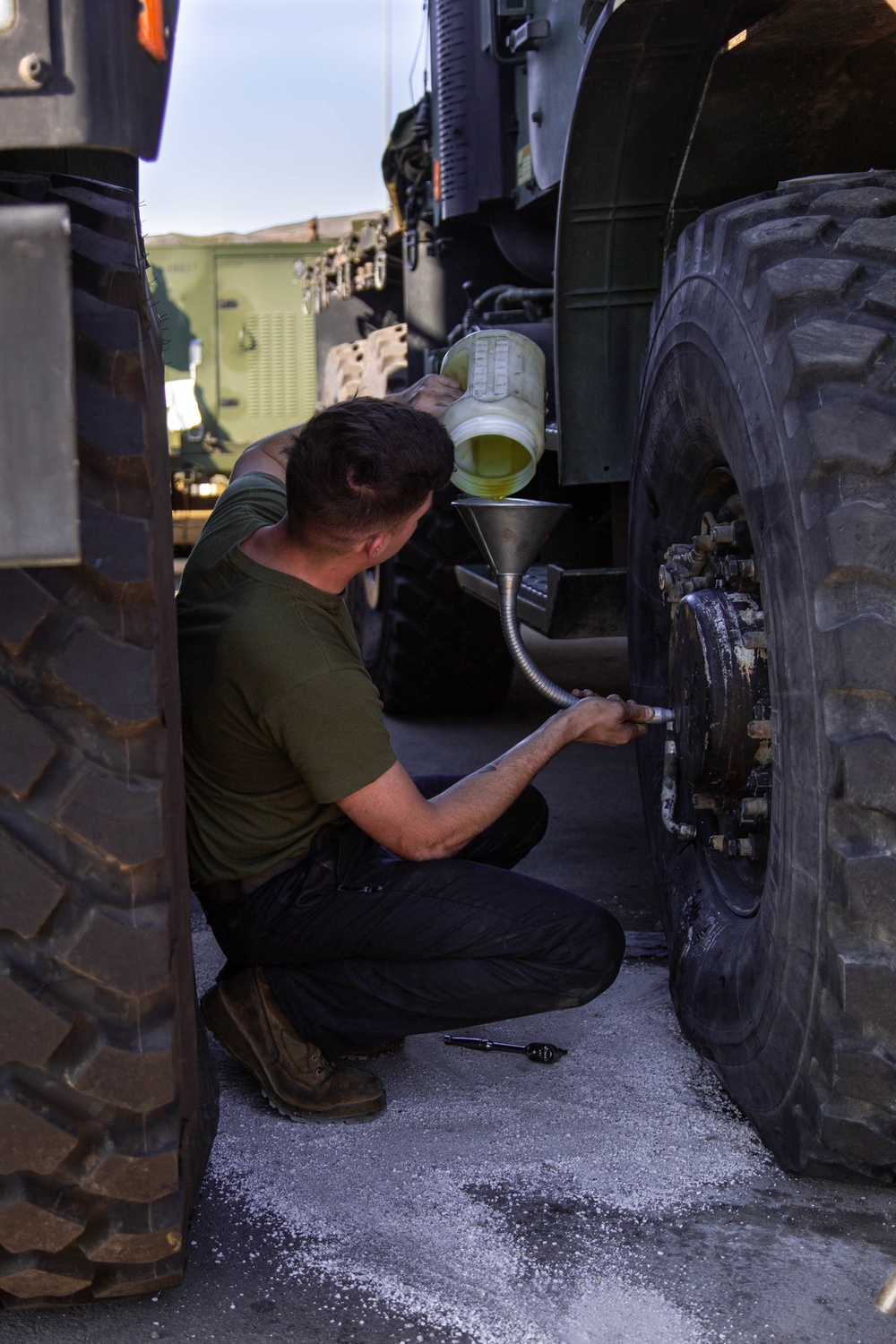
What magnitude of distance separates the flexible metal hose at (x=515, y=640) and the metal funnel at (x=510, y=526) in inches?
1.4

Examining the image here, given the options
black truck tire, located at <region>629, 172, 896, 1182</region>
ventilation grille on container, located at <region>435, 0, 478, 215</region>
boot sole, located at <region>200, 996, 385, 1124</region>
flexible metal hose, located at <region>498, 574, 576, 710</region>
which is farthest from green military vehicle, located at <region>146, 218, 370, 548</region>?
black truck tire, located at <region>629, 172, 896, 1182</region>

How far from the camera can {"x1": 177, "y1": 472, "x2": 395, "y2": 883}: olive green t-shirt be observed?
208cm

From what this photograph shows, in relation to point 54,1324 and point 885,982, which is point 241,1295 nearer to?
point 54,1324

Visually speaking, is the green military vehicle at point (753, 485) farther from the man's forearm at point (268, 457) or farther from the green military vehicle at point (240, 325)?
the green military vehicle at point (240, 325)

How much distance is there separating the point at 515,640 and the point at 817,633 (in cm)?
106

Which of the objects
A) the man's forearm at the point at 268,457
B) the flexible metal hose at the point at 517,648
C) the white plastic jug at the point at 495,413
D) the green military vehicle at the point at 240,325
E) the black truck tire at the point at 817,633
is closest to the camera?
the black truck tire at the point at 817,633

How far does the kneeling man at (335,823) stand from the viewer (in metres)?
2.10

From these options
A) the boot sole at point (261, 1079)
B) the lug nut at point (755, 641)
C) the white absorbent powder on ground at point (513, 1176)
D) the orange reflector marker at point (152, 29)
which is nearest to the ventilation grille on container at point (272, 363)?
the white absorbent powder on ground at point (513, 1176)

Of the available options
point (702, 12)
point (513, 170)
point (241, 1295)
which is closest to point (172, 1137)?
point (241, 1295)

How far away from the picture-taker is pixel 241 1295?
5.75 ft

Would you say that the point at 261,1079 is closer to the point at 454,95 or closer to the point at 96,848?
the point at 96,848

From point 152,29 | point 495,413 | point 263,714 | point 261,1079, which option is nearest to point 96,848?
point 263,714

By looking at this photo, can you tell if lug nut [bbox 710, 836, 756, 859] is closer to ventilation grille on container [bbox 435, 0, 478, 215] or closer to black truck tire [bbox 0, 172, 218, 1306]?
black truck tire [bbox 0, 172, 218, 1306]

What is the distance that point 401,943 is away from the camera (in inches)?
89.4
